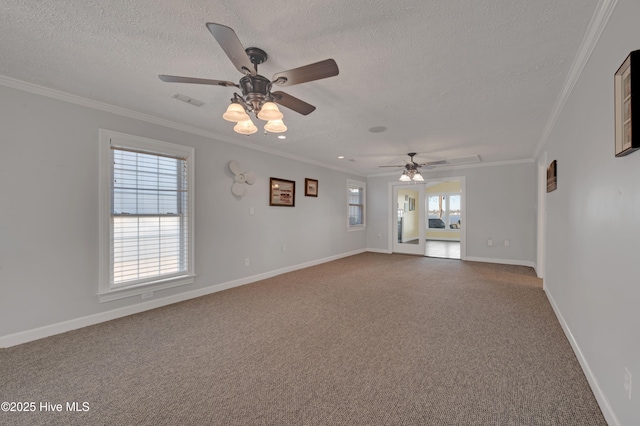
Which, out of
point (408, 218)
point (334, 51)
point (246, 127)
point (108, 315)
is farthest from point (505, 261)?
point (108, 315)

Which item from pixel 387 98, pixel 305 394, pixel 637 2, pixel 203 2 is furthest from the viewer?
pixel 387 98

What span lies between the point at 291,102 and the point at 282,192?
325cm

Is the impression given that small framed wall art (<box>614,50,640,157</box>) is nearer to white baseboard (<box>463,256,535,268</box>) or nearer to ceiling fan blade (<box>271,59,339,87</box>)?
ceiling fan blade (<box>271,59,339,87</box>)

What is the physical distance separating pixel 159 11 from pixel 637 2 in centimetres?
249

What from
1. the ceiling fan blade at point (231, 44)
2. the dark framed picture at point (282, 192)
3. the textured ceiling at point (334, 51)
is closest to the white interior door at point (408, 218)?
the dark framed picture at point (282, 192)

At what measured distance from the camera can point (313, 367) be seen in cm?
212

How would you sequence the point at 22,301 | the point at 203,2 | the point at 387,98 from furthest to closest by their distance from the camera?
the point at 387,98, the point at 22,301, the point at 203,2

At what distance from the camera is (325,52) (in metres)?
2.06

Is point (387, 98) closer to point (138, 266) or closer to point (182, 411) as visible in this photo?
point (182, 411)

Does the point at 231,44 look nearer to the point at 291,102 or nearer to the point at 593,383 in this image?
the point at 291,102

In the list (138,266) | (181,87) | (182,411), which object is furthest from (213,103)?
(182,411)

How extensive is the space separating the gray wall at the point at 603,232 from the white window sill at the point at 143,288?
13.6 ft

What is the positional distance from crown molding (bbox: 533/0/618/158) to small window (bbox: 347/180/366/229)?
16.1 ft

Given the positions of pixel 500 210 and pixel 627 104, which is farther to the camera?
pixel 500 210
